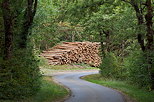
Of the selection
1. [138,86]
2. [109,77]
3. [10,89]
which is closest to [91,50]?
[109,77]

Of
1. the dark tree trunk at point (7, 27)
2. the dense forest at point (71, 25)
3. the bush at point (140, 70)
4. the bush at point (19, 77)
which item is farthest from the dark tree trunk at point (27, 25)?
the bush at point (140, 70)

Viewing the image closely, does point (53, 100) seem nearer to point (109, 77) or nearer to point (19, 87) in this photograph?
point (19, 87)

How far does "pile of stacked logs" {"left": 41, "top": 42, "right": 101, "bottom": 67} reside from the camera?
3669 cm

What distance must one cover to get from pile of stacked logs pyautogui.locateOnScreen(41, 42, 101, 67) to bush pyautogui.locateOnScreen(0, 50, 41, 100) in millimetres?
23448

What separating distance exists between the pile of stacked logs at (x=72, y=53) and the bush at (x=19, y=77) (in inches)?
923

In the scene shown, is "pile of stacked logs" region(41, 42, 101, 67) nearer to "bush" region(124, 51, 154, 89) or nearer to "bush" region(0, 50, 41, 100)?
"bush" region(124, 51, 154, 89)

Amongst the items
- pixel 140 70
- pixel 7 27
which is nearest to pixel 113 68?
pixel 140 70

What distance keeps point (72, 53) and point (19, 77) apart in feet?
90.8

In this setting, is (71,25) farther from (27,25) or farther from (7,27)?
(7,27)

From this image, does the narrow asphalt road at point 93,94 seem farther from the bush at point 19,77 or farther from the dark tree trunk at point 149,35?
the dark tree trunk at point 149,35

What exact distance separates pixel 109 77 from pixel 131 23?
1086 centimetres

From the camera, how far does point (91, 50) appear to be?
41875 millimetres

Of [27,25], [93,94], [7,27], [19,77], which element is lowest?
[93,94]

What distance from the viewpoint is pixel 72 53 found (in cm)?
3850
